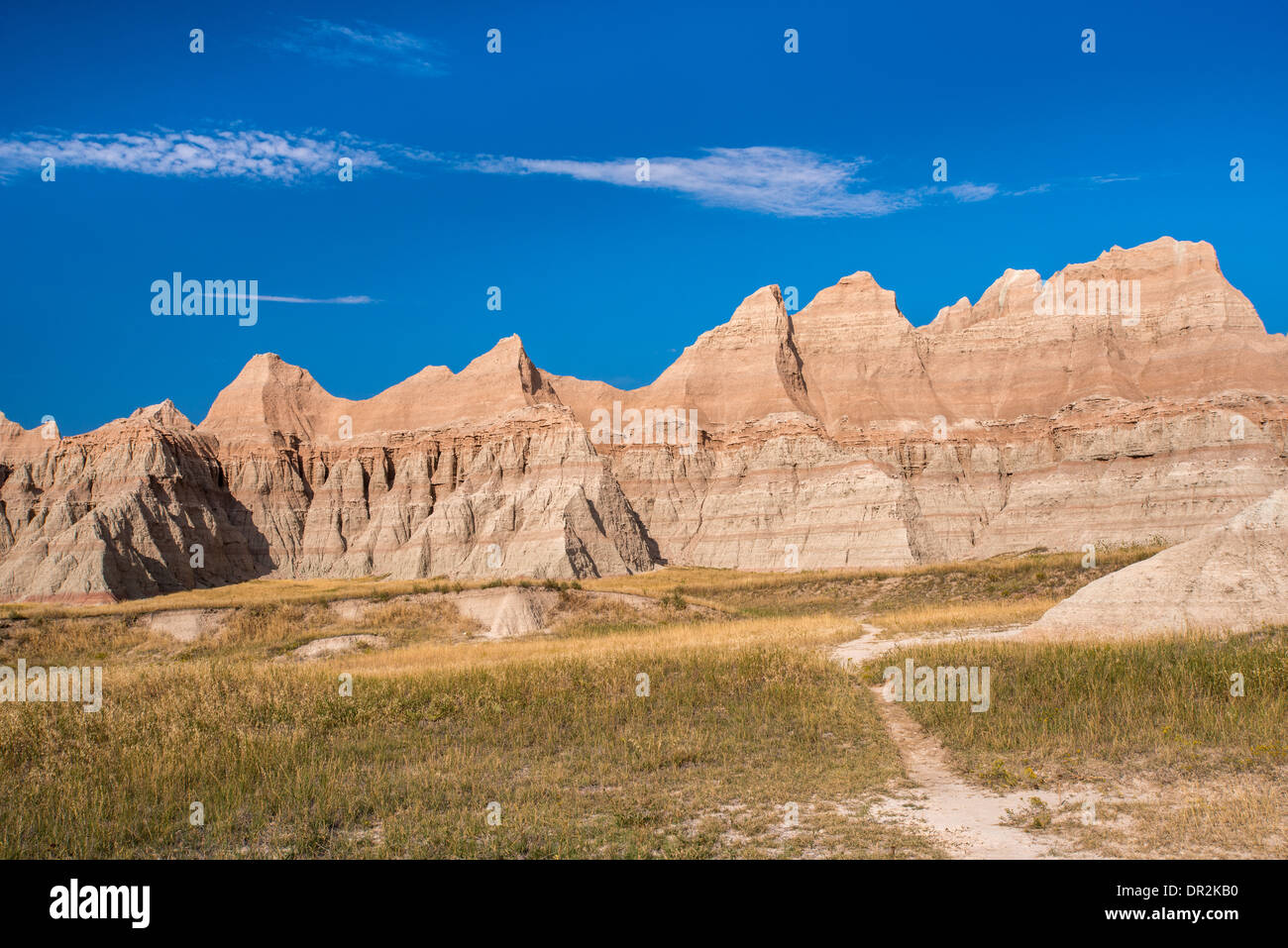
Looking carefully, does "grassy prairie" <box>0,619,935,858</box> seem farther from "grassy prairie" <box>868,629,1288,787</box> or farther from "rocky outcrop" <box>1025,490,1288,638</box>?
"rocky outcrop" <box>1025,490,1288,638</box>

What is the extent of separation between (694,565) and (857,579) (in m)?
34.8

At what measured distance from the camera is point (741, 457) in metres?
91.9

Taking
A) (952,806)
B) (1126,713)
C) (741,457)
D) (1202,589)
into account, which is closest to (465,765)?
(952,806)

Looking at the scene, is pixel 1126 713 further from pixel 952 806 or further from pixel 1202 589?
pixel 1202 589

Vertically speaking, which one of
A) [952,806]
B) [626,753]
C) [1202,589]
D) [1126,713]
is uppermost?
[1202,589]

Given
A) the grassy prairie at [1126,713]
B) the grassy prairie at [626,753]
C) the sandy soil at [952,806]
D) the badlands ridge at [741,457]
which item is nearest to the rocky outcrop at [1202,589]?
the grassy prairie at [626,753]

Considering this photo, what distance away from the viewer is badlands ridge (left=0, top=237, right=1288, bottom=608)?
71.5 m

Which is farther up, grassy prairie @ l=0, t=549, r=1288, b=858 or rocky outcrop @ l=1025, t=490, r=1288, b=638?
rocky outcrop @ l=1025, t=490, r=1288, b=638

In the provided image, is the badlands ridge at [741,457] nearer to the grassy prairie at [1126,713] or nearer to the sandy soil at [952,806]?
the grassy prairie at [1126,713]

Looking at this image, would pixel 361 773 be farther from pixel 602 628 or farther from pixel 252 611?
pixel 252 611

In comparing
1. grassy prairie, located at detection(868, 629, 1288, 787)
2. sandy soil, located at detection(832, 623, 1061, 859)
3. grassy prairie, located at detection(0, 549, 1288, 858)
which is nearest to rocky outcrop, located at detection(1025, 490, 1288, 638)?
grassy prairie, located at detection(0, 549, 1288, 858)

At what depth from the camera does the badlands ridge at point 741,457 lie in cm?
7150

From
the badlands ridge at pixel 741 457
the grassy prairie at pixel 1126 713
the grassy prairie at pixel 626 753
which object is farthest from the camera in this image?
the badlands ridge at pixel 741 457

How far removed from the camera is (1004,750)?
11711 mm
